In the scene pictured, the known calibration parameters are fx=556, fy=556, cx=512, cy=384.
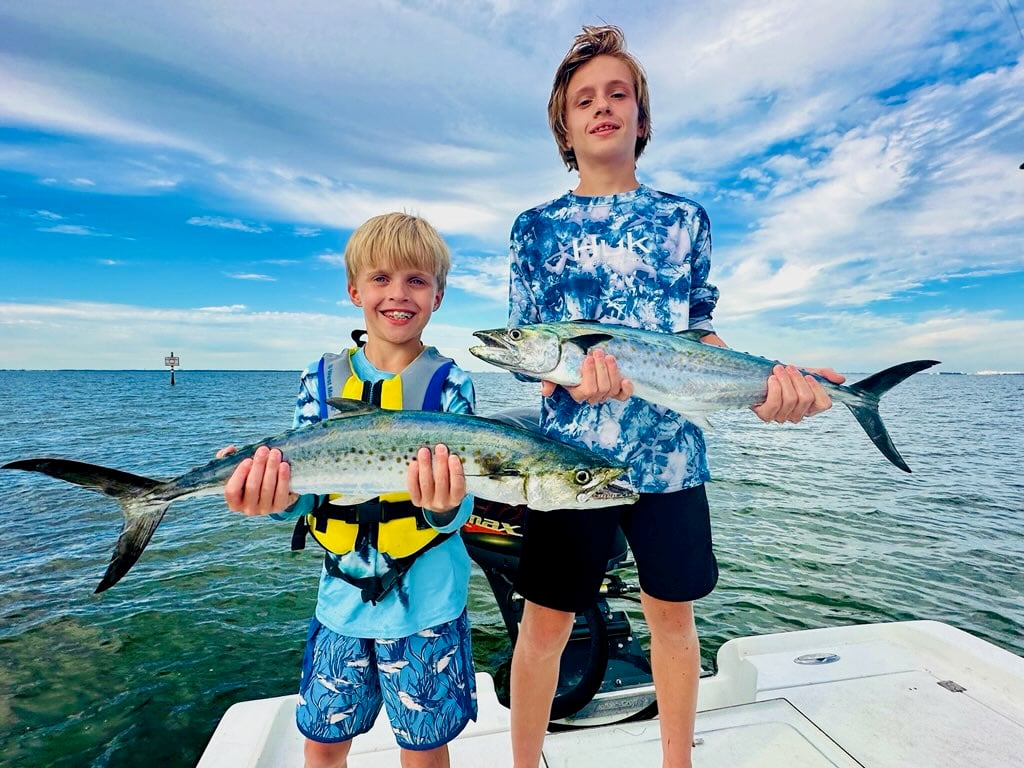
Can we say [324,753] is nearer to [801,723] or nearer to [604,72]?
[801,723]

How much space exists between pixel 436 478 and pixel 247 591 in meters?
7.47

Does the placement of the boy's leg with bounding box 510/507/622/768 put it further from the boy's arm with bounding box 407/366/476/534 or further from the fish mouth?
the fish mouth

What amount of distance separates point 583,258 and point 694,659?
2153mm

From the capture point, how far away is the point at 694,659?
2818 millimetres

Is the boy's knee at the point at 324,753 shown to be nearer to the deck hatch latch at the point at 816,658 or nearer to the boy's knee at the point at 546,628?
the boy's knee at the point at 546,628

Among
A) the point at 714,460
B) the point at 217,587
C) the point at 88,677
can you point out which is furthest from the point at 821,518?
the point at 88,677

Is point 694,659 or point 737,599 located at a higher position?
point 694,659

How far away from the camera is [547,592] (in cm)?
277

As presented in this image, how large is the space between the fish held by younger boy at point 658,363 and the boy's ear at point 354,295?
660 mm

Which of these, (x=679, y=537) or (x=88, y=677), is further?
(x=88, y=677)

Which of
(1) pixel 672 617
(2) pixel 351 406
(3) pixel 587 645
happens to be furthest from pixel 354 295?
(3) pixel 587 645

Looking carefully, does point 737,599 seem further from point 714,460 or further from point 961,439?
point 961,439

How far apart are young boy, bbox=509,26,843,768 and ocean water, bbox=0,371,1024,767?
3.73 meters

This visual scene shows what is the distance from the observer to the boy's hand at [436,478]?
233cm
